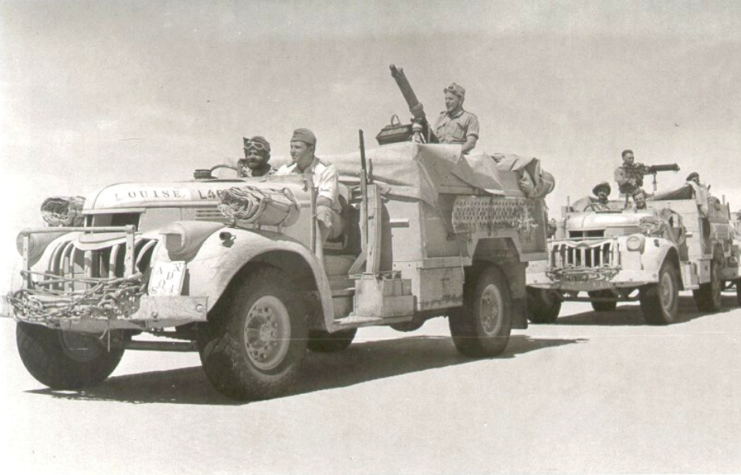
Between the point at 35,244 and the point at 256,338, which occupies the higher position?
the point at 35,244

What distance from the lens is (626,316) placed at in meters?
17.2

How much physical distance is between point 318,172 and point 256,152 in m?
0.58

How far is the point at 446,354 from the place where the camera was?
11.1 m

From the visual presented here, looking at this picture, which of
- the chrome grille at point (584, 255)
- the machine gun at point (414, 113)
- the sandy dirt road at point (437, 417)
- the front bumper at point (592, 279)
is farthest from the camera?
the chrome grille at point (584, 255)

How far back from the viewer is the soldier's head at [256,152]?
29.7 ft

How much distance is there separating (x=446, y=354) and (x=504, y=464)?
213 inches

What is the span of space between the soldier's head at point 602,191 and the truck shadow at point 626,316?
1933 millimetres

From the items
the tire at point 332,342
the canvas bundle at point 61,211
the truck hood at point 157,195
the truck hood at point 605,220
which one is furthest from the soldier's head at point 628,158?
the canvas bundle at point 61,211

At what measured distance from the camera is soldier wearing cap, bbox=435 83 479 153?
449 inches

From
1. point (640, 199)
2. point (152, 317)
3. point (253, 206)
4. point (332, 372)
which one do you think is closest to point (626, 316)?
point (640, 199)

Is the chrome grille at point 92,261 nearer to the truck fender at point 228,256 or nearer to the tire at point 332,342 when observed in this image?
the truck fender at point 228,256

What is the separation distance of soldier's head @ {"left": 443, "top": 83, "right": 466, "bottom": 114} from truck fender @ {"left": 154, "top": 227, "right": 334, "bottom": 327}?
412 cm

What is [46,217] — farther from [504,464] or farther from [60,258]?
[504,464]

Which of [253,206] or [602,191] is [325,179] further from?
[602,191]
